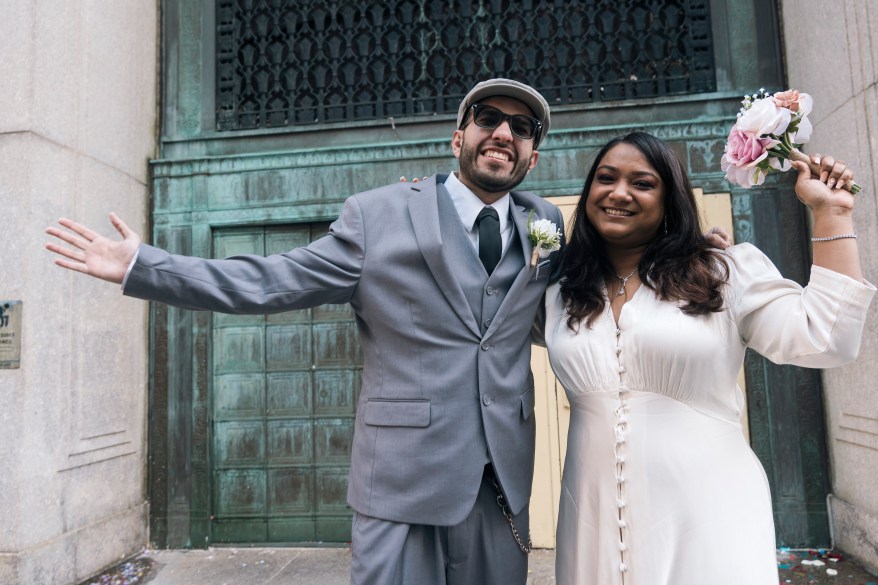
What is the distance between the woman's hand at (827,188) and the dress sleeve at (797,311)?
195mm

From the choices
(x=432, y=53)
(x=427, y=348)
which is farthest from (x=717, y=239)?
(x=432, y=53)

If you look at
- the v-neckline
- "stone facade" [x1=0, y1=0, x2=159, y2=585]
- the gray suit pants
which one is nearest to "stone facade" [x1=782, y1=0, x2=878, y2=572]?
the v-neckline

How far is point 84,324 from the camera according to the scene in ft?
15.9

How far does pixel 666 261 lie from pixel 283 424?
4.06 meters

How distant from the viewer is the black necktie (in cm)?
237

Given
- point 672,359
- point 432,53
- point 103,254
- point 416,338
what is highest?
point 432,53

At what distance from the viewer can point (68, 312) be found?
184 inches

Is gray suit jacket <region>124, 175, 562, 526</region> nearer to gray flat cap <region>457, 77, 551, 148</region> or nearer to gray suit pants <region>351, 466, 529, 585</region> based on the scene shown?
gray suit pants <region>351, 466, 529, 585</region>

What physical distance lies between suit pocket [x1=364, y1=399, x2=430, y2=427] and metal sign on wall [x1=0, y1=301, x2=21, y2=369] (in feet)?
11.0

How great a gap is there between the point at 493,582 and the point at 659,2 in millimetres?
5172

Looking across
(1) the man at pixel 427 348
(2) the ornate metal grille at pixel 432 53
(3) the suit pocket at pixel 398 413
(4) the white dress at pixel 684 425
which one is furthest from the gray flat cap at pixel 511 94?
(2) the ornate metal grille at pixel 432 53

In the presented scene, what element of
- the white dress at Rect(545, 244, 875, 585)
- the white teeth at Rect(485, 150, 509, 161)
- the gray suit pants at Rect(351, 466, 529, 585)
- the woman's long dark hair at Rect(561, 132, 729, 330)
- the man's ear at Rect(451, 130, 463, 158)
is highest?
the man's ear at Rect(451, 130, 463, 158)

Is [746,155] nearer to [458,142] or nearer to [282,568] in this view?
[458,142]

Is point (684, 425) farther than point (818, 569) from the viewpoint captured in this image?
No
